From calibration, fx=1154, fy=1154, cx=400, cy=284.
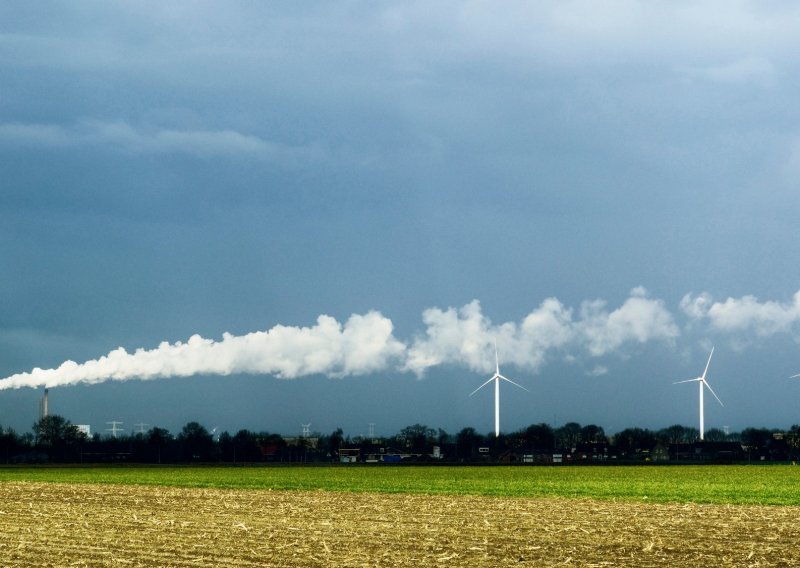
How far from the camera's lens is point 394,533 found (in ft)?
116

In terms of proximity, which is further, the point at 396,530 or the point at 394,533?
the point at 396,530

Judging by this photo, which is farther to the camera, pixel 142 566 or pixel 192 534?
pixel 192 534

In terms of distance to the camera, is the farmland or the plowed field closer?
the plowed field

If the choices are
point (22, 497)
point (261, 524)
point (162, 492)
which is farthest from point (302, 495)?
point (261, 524)

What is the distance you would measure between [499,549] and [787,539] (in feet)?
30.6

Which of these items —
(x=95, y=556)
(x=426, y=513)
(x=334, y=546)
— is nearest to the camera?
(x=95, y=556)

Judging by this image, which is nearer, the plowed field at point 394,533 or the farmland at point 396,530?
the plowed field at point 394,533

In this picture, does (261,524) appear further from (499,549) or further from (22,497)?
(22,497)

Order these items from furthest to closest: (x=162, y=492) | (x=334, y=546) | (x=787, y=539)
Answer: (x=162, y=492)
(x=787, y=539)
(x=334, y=546)

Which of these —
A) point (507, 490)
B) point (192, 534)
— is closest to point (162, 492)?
point (507, 490)

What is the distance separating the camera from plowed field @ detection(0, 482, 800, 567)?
A: 29109 mm

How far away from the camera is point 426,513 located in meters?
44.2

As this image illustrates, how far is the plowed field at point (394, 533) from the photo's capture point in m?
29.1

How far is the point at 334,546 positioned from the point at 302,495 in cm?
2835
